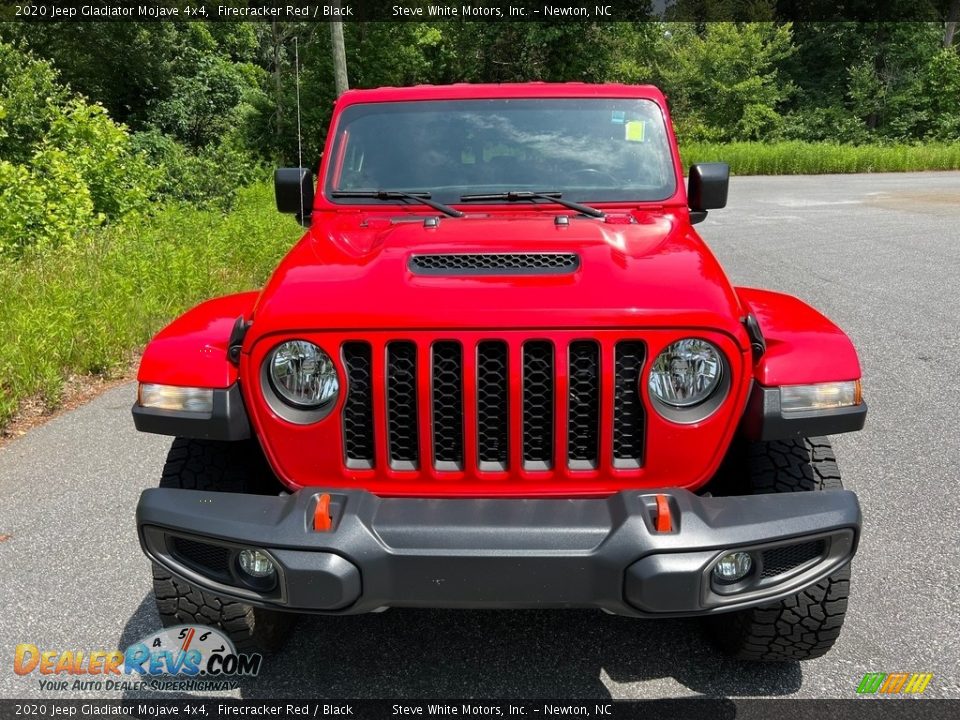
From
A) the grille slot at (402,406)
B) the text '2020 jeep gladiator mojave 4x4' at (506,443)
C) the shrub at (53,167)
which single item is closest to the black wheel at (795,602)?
the text '2020 jeep gladiator mojave 4x4' at (506,443)

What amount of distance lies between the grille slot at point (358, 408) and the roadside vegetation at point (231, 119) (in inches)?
139

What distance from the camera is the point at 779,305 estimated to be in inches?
116

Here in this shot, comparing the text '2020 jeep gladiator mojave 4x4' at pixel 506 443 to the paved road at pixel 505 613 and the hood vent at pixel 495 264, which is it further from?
the paved road at pixel 505 613

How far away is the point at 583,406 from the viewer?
7.55ft

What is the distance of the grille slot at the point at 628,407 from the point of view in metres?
2.28

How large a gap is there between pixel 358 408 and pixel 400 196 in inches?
50.9

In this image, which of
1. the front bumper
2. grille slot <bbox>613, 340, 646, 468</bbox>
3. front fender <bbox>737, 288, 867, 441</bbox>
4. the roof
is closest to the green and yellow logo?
the front bumper

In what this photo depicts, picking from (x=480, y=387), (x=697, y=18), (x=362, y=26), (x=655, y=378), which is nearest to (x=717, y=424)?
(x=655, y=378)

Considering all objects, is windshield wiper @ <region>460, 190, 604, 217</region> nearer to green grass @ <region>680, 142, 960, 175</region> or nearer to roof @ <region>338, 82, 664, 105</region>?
roof @ <region>338, 82, 664, 105</region>

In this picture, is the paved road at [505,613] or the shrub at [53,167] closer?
the paved road at [505,613]

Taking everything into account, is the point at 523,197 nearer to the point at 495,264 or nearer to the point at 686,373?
the point at 495,264

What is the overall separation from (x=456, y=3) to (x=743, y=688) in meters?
35.2

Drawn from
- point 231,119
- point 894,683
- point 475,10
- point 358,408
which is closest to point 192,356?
point 358,408

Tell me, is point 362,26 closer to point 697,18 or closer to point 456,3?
point 456,3
